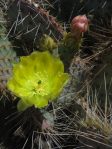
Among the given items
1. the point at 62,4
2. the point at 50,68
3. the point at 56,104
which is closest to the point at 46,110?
the point at 56,104

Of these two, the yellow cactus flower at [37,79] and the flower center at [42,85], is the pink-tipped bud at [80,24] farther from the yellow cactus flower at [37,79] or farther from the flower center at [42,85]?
the flower center at [42,85]

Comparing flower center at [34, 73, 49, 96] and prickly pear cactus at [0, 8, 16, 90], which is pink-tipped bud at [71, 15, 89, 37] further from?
prickly pear cactus at [0, 8, 16, 90]

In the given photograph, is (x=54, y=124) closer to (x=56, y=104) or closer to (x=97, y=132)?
(x=56, y=104)

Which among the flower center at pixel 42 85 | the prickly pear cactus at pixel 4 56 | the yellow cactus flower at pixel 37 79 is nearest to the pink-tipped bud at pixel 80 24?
the yellow cactus flower at pixel 37 79

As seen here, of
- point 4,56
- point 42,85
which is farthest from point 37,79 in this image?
point 4,56

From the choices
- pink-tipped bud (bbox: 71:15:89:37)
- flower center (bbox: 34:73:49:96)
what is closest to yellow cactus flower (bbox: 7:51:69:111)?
flower center (bbox: 34:73:49:96)
